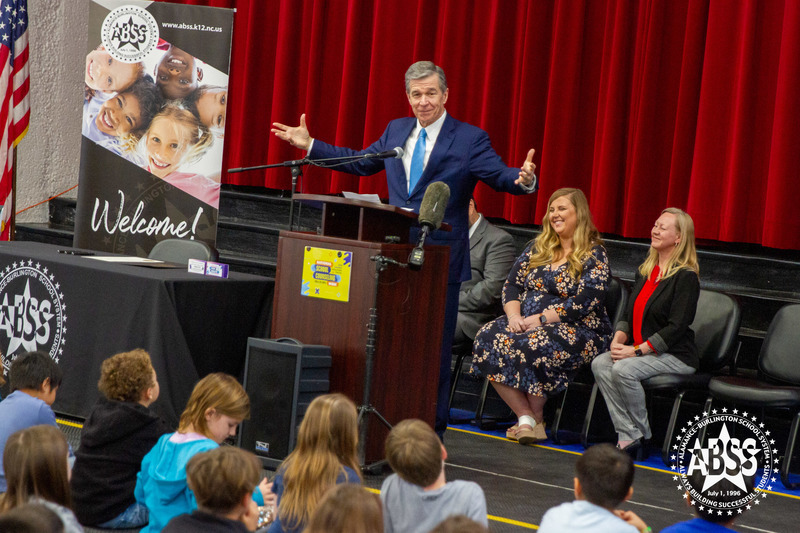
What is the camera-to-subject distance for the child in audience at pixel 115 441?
122 inches

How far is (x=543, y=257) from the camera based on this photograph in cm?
517

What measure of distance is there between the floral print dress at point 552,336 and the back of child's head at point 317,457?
7.83 feet

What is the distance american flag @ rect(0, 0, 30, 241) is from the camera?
22.6 ft

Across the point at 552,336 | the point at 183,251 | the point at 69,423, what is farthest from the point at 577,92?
the point at 69,423

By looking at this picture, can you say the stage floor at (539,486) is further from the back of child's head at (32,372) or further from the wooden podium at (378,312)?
the back of child's head at (32,372)

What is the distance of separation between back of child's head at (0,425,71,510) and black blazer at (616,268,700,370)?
3.27 metres

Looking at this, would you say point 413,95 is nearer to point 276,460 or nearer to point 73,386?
point 276,460

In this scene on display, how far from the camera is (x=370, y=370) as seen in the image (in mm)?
3775

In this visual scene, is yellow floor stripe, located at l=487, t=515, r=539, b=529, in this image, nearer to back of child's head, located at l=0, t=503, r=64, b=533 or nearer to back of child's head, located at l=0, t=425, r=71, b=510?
back of child's head, located at l=0, t=425, r=71, b=510

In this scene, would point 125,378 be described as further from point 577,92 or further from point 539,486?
point 577,92

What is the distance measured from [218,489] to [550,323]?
10.3 feet

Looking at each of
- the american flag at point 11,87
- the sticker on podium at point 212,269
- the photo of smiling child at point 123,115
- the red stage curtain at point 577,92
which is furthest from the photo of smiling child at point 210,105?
the sticker on podium at point 212,269

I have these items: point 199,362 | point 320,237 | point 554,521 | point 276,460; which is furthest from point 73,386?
point 554,521

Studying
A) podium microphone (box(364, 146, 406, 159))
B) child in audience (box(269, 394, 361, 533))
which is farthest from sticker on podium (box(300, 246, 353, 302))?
child in audience (box(269, 394, 361, 533))
